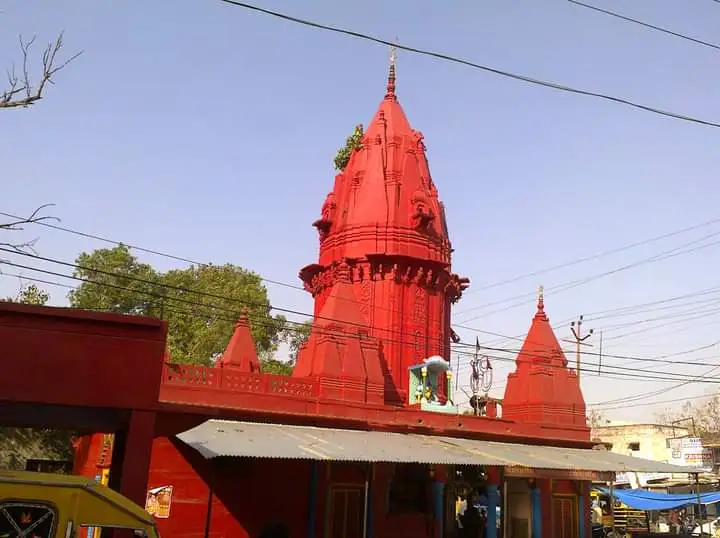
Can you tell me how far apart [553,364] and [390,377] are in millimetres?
4877

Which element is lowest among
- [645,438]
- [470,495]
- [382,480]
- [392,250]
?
[470,495]

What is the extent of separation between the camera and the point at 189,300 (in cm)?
3177

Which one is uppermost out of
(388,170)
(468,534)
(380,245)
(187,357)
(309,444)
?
(388,170)

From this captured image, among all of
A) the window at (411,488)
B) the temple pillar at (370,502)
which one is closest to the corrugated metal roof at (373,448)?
the temple pillar at (370,502)

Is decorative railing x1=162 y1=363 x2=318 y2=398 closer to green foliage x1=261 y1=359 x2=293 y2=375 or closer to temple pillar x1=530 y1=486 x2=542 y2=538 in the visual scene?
temple pillar x1=530 y1=486 x2=542 y2=538

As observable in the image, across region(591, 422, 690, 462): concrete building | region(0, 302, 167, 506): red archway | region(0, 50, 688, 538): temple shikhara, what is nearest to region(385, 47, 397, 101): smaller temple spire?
region(0, 50, 688, 538): temple shikhara

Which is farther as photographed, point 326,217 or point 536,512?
point 326,217

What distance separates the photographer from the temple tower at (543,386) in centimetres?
1931

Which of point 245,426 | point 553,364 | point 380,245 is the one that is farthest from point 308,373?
point 553,364

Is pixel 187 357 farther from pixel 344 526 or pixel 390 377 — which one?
pixel 344 526

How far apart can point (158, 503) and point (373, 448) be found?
4.12 metres

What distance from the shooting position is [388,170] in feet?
71.7

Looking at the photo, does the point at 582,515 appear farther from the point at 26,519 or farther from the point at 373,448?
the point at 26,519

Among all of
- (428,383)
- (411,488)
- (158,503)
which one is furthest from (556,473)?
(158,503)
